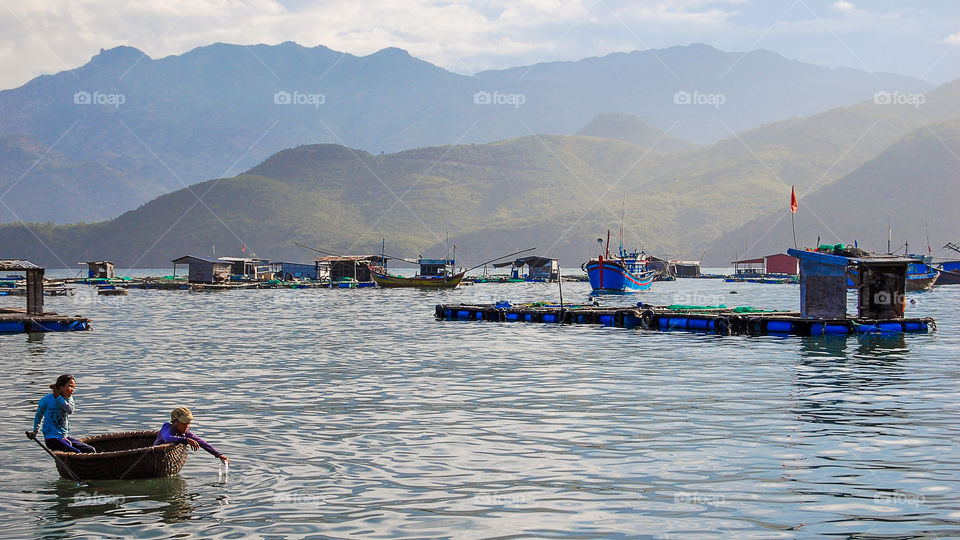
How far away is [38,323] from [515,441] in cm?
4318

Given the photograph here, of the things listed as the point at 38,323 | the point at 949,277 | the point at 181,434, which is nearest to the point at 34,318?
the point at 38,323

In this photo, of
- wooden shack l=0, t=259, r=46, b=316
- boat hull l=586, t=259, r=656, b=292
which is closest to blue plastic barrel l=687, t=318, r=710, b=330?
wooden shack l=0, t=259, r=46, b=316

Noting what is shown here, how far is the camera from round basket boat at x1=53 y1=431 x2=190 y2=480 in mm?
17172

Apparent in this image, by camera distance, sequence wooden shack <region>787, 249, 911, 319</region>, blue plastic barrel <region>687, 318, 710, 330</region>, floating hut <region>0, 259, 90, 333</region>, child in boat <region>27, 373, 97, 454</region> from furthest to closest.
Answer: floating hut <region>0, 259, 90, 333</region> < blue plastic barrel <region>687, 318, 710, 330</region> < wooden shack <region>787, 249, 911, 319</region> < child in boat <region>27, 373, 97, 454</region>

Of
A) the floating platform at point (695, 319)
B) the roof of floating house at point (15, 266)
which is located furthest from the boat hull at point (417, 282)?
the roof of floating house at point (15, 266)

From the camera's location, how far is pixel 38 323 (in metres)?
54.4

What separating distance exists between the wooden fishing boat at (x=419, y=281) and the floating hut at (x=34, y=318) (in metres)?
80.1

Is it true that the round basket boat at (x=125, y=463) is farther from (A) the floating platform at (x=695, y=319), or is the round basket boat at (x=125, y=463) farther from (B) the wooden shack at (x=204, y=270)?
(B) the wooden shack at (x=204, y=270)

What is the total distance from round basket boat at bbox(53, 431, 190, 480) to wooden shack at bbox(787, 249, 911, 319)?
35.9 metres

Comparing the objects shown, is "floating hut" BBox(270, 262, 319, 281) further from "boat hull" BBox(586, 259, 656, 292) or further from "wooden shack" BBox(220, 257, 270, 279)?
"boat hull" BBox(586, 259, 656, 292)

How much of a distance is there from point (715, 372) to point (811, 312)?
1697 centimetres

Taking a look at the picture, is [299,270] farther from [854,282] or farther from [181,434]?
[181,434]

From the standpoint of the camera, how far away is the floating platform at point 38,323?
5403 centimetres

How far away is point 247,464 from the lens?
1895 cm
